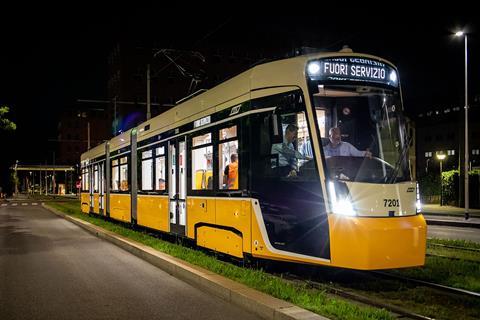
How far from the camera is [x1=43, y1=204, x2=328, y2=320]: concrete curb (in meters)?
6.38

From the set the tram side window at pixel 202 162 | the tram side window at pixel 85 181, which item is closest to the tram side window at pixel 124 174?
the tram side window at pixel 202 162

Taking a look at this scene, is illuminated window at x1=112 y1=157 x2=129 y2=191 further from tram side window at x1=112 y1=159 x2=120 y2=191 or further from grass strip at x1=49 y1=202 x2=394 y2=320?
grass strip at x1=49 y1=202 x2=394 y2=320

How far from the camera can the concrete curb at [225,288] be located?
6.38 m

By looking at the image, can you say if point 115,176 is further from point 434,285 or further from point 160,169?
point 434,285

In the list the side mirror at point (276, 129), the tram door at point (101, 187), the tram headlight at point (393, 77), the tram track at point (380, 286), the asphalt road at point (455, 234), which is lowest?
the asphalt road at point (455, 234)

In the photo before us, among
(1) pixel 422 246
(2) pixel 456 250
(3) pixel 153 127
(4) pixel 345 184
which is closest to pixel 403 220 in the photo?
(1) pixel 422 246

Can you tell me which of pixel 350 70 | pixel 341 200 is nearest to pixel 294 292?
pixel 341 200

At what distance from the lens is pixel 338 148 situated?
841 cm

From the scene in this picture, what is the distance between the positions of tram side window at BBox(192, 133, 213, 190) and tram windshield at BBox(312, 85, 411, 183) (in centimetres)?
325

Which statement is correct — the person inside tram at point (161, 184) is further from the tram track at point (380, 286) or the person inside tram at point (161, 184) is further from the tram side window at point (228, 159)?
the tram track at point (380, 286)

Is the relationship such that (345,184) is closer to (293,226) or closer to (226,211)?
(293,226)

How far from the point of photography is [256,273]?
8.84 metres

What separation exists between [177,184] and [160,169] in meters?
1.62

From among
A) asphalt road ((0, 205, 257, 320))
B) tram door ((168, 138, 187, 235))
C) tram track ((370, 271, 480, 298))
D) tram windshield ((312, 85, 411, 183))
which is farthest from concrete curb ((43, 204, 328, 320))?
tram track ((370, 271, 480, 298))
